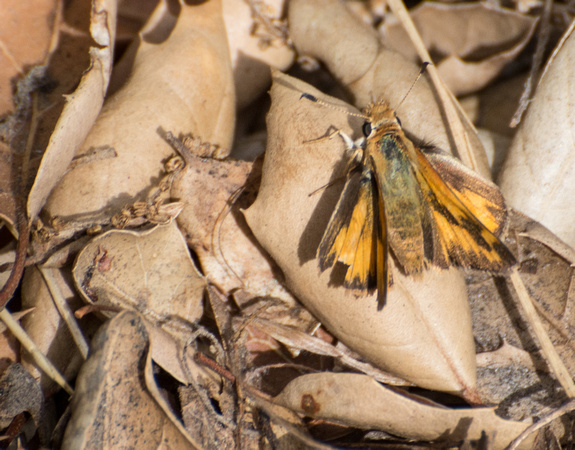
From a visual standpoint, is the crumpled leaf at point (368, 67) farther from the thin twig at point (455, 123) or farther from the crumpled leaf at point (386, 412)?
the crumpled leaf at point (386, 412)

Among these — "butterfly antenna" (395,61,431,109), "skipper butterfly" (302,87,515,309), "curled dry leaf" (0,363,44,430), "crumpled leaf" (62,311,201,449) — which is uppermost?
"butterfly antenna" (395,61,431,109)

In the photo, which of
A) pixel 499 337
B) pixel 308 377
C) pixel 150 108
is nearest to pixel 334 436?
pixel 308 377

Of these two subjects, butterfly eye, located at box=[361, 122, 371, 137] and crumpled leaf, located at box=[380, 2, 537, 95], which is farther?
crumpled leaf, located at box=[380, 2, 537, 95]

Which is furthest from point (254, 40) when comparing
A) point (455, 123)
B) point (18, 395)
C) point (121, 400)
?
point (18, 395)

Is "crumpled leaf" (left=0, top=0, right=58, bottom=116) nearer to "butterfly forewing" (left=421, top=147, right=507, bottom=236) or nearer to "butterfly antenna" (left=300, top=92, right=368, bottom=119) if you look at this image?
"butterfly antenna" (left=300, top=92, right=368, bottom=119)

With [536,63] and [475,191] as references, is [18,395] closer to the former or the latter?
[475,191]

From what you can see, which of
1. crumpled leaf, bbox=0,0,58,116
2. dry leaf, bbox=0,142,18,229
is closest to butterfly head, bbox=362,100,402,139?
dry leaf, bbox=0,142,18,229
